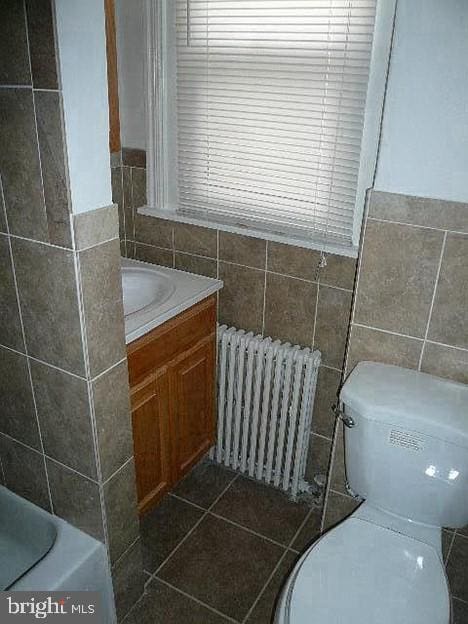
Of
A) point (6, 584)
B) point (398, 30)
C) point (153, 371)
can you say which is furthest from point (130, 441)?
point (398, 30)

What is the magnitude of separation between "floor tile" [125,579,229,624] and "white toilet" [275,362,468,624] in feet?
2.03

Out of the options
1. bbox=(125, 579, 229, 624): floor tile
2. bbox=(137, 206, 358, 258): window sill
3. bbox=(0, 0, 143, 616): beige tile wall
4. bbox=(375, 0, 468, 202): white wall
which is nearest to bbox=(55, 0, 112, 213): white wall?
bbox=(0, 0, 143, 616): beige tile wall

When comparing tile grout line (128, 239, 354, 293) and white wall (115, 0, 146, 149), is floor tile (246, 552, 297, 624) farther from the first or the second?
white wall (115, 0, 146, 149)

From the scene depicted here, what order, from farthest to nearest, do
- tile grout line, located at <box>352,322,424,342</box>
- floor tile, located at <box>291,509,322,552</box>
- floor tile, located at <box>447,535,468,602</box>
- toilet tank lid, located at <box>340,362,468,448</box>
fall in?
1. floor tile, located at <box>291,509,322,552</box>
2. floor tile, located at <box>447,535,468,602</box>
3. tile grout line, located at <box>352,322,424,342</box>
4. toilet tank lid, located at <box>340,362,468,448</box>

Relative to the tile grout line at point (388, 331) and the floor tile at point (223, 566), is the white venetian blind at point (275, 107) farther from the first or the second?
the floor tile at point (223, 566)

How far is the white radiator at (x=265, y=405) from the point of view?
2023mm

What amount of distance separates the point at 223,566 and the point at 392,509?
0.79 m

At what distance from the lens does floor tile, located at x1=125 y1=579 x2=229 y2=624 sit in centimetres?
178

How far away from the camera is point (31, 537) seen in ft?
5.67

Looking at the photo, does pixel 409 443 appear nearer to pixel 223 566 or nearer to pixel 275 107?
pixel 223 566

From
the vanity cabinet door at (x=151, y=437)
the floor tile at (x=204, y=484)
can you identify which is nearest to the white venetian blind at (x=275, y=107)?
the vanity cabinet door at (x=151, y=437)

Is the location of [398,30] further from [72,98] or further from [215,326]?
[215,326]

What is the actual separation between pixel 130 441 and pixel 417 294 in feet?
3.18

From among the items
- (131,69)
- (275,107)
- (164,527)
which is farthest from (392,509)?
(131,69)
